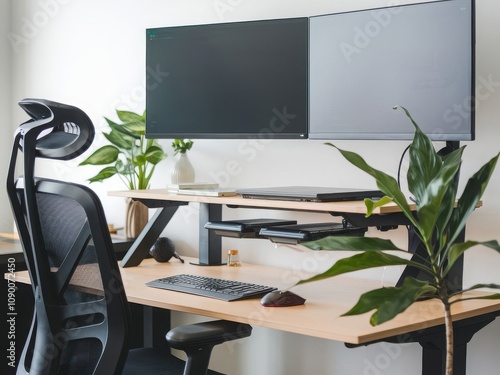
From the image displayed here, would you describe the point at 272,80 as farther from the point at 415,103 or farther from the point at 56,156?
the point at 56,156

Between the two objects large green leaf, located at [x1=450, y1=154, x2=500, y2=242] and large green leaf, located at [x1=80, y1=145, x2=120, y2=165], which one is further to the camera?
large green leaf, located at [x1=80, y1=145, x2=120, y2=165]

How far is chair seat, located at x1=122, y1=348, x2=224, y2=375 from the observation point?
221cm

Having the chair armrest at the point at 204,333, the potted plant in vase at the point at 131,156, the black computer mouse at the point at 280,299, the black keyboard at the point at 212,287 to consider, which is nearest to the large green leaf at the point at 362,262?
the chair armrest at the point at 204,333

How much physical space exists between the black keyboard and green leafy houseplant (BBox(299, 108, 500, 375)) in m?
0.58

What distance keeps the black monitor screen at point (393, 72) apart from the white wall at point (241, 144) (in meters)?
0.25

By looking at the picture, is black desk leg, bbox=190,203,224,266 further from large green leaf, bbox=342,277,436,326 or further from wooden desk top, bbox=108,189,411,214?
large green leaf, bbox=342,277,436,326

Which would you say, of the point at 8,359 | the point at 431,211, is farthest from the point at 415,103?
the point at 8,359

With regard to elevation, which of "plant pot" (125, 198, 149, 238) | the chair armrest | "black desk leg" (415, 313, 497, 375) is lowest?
"black desk leg" (415, 313, 497, 375)

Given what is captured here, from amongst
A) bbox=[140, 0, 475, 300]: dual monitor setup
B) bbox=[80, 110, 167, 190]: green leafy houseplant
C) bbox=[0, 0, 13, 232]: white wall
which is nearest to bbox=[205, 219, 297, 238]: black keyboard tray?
bbox=[140, 0, 475, 300]: dual monitor setup

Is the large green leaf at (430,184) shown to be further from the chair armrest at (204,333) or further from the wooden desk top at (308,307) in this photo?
the chair armrest at (204,333)

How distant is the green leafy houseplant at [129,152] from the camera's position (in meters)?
3.10

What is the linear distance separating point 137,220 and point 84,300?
3.93ft

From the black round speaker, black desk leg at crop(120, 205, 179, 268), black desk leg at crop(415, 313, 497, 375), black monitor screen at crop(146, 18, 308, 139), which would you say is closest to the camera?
black desk leg at crop(415, 313, 497, 375)

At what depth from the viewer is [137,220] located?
320 centimetres
